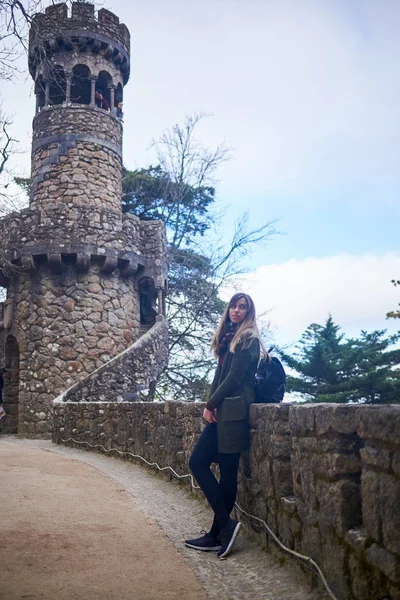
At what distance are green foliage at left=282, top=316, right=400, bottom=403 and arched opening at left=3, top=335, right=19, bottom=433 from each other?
12.4 metres

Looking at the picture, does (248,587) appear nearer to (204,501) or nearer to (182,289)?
(204,501)

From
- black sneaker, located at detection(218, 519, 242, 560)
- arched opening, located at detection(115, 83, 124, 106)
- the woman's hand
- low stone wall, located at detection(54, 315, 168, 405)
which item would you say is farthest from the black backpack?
arched opening, located at detection(115, 83, 124, 106)

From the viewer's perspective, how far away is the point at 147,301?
16.5 m

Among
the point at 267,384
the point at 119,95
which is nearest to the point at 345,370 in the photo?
the point at 119,95

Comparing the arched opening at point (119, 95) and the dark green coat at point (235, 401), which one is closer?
the dark green coat at point (235, 401)

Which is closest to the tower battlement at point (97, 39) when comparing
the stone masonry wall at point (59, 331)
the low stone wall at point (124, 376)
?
the stone masonry wall at point (59, 331)

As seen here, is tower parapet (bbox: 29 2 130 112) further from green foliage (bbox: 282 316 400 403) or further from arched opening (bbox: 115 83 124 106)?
green foliage (bbox: 282 316 400 403)

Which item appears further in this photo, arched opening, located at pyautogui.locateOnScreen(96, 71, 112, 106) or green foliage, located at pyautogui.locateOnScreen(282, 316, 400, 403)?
green foliage, located at pyautogui.locateOnScreen(282, 316, 400, 403)

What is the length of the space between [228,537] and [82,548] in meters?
0.98

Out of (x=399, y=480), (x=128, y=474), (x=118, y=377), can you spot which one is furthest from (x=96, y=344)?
(x=399, y=480)

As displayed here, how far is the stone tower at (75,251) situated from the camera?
1388 centimetres

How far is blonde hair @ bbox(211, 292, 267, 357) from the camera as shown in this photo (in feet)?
13.5

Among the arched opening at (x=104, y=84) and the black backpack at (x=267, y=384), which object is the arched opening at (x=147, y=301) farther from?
the black backpack at (x=267, y=384)

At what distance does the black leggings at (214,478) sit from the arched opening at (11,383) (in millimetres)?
11744
